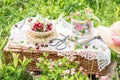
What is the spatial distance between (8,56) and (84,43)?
66cm

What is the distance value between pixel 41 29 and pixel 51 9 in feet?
3.13

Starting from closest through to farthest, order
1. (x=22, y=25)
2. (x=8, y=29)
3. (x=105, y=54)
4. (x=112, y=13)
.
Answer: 1. (x=105, y=54)
2. (x=22, y=25)
3. (x=8, y=29)
4. (x=112, y=13)

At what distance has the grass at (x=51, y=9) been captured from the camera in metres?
4.34

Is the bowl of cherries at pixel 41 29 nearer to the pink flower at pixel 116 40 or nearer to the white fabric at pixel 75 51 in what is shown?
the white fabric at pixel 75 51

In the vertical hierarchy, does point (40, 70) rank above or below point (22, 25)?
below

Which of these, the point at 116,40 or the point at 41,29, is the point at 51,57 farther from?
the point at 116,40

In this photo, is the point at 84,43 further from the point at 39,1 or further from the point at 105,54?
the point at 39,1

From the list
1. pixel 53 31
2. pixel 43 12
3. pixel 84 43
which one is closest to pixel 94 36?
pixel 84 43

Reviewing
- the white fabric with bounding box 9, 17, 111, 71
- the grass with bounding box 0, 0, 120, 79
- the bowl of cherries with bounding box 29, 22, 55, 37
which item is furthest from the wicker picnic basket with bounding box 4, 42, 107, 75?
the grass with bounding box 0, 0, 120, 79

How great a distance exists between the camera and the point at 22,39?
3.54 metres

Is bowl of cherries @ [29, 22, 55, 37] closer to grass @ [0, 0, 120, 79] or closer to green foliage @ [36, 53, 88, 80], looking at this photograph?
green foliage @ [36, 53, 88, 80]

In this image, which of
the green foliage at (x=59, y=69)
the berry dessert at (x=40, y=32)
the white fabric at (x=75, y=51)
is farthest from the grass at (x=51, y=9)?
the green foliage at (x=59, y=69)

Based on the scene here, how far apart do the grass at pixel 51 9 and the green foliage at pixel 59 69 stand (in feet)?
2.97

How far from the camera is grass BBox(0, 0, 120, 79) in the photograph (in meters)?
4.34
